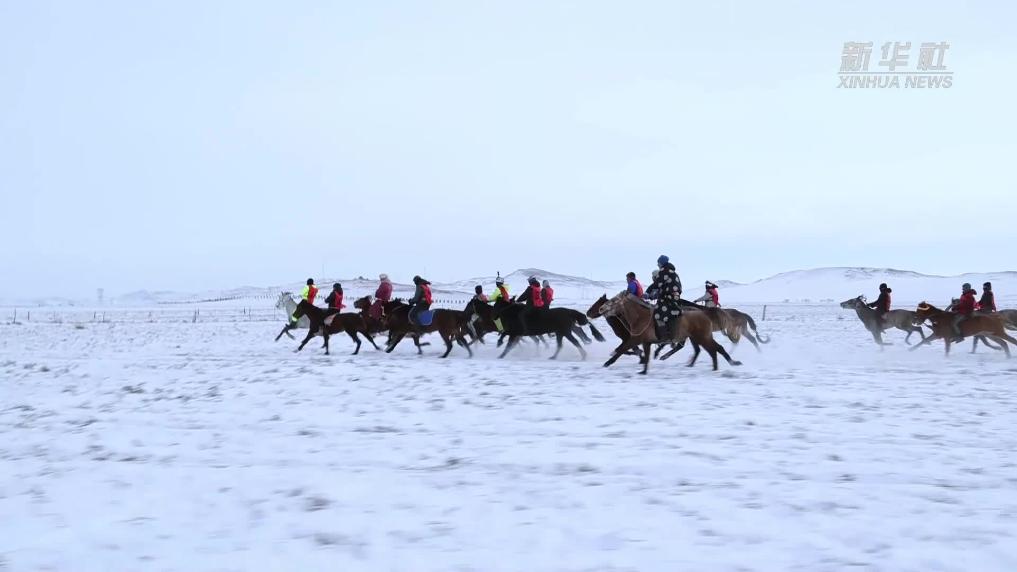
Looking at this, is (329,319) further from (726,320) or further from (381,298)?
(726,320)

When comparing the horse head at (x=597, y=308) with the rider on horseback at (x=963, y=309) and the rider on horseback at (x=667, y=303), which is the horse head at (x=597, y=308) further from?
the rider on horseback at (x=963, y=309)

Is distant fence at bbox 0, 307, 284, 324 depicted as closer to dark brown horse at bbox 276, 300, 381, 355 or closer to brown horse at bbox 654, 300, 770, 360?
dark brown horse at bbox 276, 300, 381, 355

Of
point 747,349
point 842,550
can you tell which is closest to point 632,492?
point 842,550

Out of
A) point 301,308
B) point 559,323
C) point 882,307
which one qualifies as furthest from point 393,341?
point 882,307

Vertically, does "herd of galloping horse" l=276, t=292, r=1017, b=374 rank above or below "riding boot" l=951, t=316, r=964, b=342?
below

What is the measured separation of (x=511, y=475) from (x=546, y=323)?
10.2 metres

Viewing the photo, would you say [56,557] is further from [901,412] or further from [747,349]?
[747,349]

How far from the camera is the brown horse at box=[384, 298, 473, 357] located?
16.1 meters

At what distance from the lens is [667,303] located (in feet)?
40.5

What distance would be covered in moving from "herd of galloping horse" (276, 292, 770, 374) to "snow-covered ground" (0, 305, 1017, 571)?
1960mm

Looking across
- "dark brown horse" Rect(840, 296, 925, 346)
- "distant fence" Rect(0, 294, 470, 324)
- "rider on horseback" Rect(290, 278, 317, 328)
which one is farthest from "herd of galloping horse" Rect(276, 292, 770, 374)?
"distant fence" Rect(0, 294, 470, 324)

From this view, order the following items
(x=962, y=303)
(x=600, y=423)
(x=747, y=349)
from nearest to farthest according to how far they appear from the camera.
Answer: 1. (x=600, y=423)
2. (x=962, y=303)
3. (x=747, y=349)

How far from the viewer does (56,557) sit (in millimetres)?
3855

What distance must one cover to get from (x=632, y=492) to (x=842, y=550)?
148 centimetres
